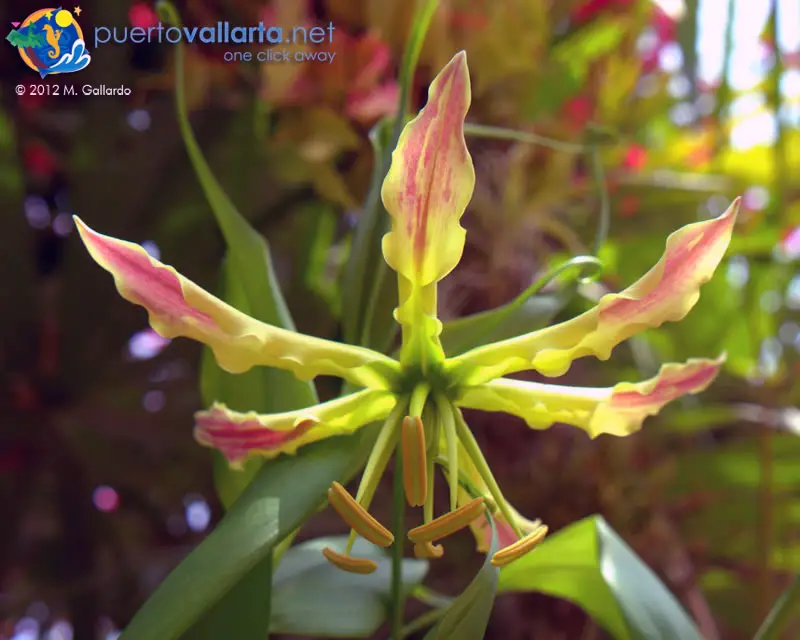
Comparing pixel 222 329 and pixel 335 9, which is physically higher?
pixel 335 9

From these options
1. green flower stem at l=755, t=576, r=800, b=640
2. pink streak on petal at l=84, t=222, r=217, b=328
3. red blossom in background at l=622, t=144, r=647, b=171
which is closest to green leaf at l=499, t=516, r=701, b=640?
green flower stem at l=755, t=576, r=800, b=640

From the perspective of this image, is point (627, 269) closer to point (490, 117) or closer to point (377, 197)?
point (490, 117)

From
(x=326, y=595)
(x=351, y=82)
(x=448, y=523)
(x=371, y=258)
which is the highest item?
(x=351, y=82)

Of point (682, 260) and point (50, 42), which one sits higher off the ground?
point (50, 42)

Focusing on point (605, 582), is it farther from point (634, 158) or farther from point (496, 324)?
point (634, 158)

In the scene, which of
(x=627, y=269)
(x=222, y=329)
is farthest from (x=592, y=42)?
(x=222, y=329)

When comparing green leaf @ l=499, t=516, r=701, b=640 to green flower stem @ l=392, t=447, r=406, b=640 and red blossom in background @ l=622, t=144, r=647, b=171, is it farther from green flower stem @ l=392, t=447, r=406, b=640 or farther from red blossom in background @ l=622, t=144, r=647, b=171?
red blossom in background @ l=622, t=144, r=647, b=171

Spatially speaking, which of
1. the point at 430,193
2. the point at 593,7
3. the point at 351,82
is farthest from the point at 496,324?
the point at 593,7
